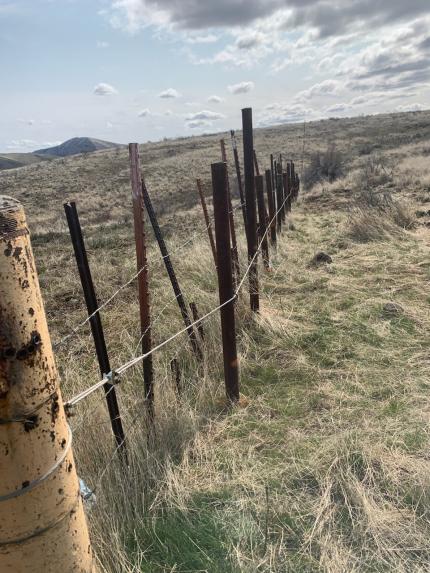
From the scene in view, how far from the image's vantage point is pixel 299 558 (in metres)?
2.06

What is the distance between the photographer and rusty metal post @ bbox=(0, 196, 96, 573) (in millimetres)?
1048

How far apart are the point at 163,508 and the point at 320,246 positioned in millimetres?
6608

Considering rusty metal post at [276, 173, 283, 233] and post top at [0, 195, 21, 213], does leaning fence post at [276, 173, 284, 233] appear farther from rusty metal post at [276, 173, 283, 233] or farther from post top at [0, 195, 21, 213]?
post top at [0, 195, 21, 213]

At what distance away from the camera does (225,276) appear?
332cm

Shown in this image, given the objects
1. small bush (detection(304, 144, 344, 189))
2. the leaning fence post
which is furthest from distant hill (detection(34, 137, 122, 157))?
the leaning fence post

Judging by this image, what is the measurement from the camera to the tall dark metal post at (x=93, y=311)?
7.50ft

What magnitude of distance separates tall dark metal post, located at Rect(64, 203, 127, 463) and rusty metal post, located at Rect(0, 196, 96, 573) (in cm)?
95

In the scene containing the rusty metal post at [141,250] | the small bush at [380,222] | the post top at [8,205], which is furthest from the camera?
the small bush at [380,222]

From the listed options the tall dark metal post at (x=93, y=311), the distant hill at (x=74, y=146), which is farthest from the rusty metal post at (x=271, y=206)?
the distant hill at (x=74, y=146)

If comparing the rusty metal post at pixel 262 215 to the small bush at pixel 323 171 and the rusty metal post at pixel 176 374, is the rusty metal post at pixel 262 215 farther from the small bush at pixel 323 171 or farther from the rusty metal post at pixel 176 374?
the small bush at pixel 323 171

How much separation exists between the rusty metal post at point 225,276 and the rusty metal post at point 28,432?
2.10m

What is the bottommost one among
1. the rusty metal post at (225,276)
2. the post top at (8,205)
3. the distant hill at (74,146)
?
the distant hill at (74,146)

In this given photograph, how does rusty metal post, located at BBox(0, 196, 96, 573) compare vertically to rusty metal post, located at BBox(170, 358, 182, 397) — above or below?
above

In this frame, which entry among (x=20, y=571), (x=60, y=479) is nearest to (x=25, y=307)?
(x=60, y=479)
